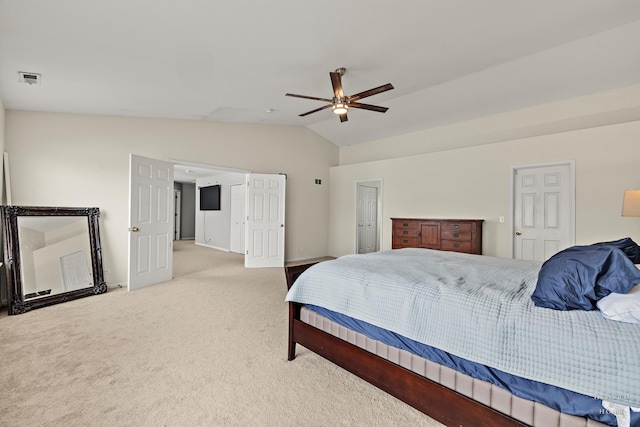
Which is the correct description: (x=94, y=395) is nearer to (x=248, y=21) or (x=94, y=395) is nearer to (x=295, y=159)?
(x=248, y=21)

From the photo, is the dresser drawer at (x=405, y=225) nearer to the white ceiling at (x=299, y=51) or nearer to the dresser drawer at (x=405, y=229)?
the dresser drawer at (x=405, y=229)

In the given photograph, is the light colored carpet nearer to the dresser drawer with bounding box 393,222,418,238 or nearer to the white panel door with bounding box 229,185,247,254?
the dresser drawer with bounding box 393,222,418,238

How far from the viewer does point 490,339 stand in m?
1.38

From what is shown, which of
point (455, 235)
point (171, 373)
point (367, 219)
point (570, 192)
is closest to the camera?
point (171, 373)

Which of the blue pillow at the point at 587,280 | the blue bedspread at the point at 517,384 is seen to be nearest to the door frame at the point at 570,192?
the blue pillow at the point at 587,280

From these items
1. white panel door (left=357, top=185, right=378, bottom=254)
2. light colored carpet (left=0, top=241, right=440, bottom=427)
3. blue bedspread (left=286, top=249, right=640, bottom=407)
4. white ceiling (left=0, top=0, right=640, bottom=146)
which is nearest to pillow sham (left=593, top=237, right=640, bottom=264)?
blue bedspread (left=286, top=249, right=640, bottom=407)

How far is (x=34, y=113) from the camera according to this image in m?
3.98

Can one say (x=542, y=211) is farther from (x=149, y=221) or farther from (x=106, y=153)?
(x=106, y=153)

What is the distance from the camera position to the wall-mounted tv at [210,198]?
885 centimetres

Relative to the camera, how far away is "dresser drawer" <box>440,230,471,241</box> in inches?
188

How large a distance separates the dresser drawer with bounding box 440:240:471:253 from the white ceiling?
7.10 ft

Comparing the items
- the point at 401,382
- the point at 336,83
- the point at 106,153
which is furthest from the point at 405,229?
the point at 106,153

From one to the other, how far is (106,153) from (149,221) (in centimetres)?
115

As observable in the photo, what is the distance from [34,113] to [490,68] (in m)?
5.95
